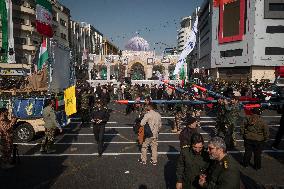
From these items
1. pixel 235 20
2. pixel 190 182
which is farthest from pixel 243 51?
pixel 190 182

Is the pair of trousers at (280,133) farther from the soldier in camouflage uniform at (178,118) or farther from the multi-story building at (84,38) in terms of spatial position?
the multi-story building at (84,38)

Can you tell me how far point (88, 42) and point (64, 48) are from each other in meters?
93.7

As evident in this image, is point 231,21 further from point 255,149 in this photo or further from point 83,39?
point 255,149

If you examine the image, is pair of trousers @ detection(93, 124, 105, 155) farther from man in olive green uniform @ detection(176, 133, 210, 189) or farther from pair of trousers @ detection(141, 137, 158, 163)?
man in olive green uniform @ detection(176, 133, 210, 189)

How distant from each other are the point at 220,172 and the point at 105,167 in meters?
5.67

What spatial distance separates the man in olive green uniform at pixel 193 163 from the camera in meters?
5.18

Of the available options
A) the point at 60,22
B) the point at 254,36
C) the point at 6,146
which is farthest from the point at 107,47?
the point at 6,146

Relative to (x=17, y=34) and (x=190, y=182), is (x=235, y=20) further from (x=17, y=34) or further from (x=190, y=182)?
(x=190, y=182)

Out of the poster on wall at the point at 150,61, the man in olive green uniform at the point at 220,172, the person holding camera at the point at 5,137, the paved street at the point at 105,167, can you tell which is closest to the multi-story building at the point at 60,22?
the poster on wall at the point at 150,61

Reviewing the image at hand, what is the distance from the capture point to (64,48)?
16.7 m

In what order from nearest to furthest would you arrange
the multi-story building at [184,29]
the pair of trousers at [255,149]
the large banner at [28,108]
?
1. the pair of trousers at [255,149]
2. the large banner at [28,108]
3. the multi-story building at [184,29]

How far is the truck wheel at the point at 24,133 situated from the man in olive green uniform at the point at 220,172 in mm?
9626

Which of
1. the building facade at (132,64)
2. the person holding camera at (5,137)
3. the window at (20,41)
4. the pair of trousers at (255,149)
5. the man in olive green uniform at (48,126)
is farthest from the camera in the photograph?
the building facade at (132,64)

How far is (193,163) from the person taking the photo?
17.1 ft
